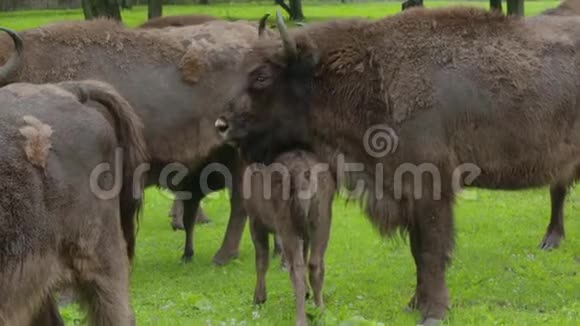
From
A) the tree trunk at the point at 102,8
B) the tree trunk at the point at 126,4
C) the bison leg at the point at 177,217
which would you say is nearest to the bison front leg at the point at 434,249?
the bison leg at the point at 177,217

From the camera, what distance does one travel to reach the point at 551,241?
417 inches

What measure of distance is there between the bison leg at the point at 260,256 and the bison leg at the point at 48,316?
246cm

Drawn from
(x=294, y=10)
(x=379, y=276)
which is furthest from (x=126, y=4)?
(x=379, y=276)

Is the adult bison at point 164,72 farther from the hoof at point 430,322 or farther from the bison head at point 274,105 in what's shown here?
the hoof at point 430,322

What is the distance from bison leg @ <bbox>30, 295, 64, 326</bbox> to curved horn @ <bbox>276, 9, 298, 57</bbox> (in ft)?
9.38

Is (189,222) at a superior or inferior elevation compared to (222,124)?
inferior

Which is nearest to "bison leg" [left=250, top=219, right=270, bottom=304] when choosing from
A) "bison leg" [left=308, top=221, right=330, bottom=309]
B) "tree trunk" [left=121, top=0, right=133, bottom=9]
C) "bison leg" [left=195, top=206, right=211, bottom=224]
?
Result: "bison leg" [left=308, top=221, right=330, bottom=309]

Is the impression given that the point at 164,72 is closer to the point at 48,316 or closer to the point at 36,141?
the point at 48,316

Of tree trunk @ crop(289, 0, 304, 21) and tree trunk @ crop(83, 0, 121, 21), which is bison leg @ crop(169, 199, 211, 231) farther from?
tree trunk @ crop(289, 0, 304, 21)

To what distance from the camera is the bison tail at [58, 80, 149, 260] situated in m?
6.12

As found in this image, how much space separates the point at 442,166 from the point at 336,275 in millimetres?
2237

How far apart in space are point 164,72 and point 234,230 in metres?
1.89

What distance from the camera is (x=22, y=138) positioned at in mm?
5484

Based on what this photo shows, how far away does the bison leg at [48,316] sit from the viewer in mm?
6172
